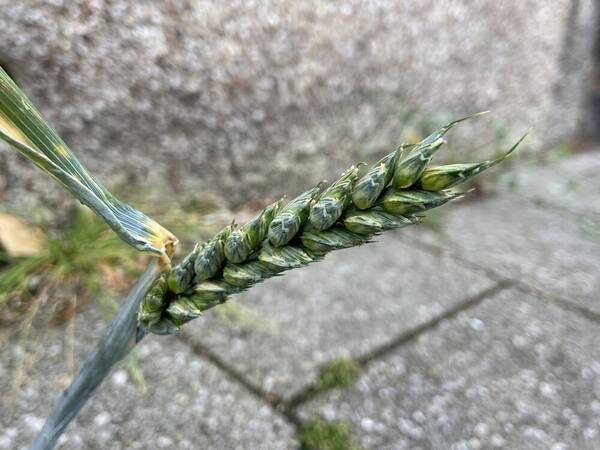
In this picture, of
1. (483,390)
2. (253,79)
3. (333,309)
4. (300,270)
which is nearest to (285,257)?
(483,390)

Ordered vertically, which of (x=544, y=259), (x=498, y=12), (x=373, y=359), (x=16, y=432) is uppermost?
(x=16, y=432)

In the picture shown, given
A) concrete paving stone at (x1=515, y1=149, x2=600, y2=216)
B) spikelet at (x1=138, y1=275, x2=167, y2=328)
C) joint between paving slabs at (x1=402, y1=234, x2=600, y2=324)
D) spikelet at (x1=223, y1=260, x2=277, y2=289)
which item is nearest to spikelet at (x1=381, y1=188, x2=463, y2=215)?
spikelet at (x1=223, y1=260, x2=277, y2=289)

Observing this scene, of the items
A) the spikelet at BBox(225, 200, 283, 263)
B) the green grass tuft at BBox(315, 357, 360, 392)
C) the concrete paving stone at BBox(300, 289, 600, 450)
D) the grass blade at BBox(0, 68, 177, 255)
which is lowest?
the concrete paving stone at BBox(300, 289, 600, 450)

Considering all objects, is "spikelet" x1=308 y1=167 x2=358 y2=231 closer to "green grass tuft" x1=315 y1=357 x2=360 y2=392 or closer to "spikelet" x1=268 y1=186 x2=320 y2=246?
"spikelet" x1=268 y1=186 x2=320 y2=246

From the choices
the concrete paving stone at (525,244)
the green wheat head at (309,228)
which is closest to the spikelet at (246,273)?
the green wheat head at (309,228)

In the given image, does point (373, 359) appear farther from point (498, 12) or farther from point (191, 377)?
point (498, 12)

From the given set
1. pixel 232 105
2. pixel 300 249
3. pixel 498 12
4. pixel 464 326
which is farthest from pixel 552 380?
pixel 498 12

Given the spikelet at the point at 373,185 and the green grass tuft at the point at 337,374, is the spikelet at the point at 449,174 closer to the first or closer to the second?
the spikelet at the point at 373,185
